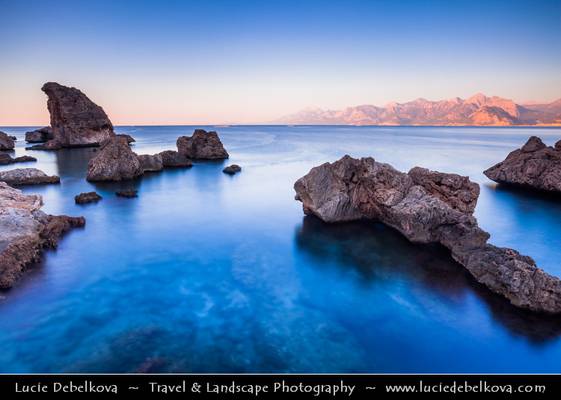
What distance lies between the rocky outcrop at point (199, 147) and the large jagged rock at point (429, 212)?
23.4 meters

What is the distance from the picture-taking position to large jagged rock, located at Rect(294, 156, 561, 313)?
769cm

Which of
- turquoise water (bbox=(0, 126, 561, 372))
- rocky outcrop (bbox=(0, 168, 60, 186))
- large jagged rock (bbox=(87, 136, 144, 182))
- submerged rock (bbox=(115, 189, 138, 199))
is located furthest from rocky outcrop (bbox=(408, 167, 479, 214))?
rocky outcrop (bbox=(0, 168, 60, 186))

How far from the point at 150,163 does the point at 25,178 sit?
8441mm

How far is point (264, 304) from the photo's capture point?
8.17 meters

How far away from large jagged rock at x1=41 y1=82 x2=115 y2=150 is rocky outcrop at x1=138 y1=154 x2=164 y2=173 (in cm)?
2766

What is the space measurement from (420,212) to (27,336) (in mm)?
11657

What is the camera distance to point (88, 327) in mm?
6957

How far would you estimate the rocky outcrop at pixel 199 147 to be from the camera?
35.5 metres

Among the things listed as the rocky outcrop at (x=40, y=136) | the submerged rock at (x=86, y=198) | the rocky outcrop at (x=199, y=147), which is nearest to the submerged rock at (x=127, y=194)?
the submerged rock at (x=86, y=198)

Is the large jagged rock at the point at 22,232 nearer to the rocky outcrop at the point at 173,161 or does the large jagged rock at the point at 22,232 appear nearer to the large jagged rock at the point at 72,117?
the rocky outcrop at the point at 173,161

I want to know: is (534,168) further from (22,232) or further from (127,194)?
(22,232)

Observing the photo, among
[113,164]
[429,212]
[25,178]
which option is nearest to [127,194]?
[113,164]
